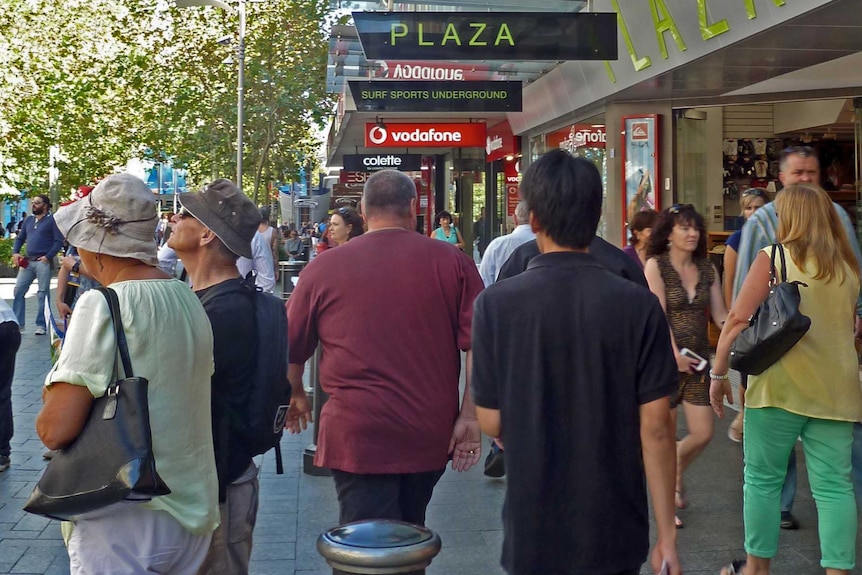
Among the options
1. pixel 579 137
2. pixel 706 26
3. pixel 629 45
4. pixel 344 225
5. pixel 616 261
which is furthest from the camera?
pixel 579 137

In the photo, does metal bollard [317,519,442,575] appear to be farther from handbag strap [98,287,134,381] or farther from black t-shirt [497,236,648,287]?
black t-shirt [497,236,648,287]

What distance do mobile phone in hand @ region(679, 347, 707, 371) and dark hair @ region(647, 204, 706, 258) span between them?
0.58 metres

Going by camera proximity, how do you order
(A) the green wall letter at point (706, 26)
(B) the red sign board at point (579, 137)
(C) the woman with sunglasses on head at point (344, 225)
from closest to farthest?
(C) the woman with sunglasses on head at point (344, 225), (A) the green wall letter at point (706, 26), (B) the red sign board at point (579, 137)

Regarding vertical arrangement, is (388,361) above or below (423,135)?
below

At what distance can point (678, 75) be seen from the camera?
40.3 ft

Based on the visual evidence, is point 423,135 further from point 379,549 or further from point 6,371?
point 379,549

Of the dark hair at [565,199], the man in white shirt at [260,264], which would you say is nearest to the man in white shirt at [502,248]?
the man in white shirt at [260,264]

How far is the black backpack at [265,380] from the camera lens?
11.7 feet

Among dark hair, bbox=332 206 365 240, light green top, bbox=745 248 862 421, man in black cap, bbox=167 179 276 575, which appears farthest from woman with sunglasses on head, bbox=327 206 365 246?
man in black cap, bbox=167 179 276 575

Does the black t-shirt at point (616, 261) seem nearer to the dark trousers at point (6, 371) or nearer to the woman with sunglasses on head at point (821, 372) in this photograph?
the woman with sunglasses on head at point (821, 372)

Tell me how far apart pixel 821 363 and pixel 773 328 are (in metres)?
0.28

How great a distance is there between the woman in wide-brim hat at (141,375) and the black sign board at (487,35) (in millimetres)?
6892

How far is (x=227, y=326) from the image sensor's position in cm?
355

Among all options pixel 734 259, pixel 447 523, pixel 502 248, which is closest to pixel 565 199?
pixel 447 523
